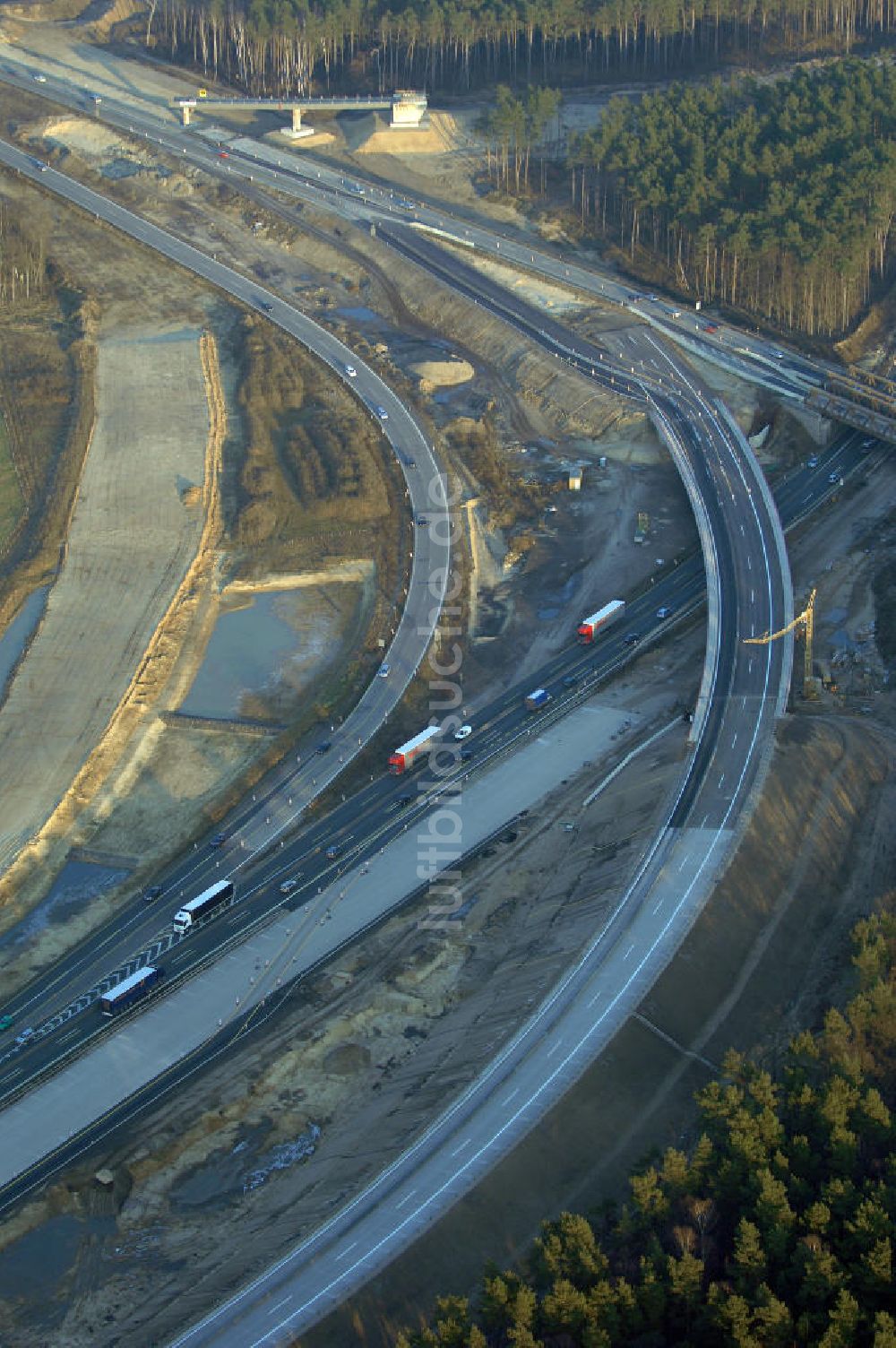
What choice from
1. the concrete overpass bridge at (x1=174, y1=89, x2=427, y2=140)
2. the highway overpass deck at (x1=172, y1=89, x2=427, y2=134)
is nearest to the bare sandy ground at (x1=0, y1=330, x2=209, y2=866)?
the concrete overpass bridge at (x1=174, y1=89, x2=427, y2=140)

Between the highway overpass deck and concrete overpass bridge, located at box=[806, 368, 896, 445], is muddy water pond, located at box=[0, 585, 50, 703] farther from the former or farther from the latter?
the highway overpass deck

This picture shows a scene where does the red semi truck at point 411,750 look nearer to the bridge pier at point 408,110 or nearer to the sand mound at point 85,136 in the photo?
the bridge pier at point 408,110

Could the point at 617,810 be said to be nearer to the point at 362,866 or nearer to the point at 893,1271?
the point at 362,866

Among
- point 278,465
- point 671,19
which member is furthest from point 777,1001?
point 671,19

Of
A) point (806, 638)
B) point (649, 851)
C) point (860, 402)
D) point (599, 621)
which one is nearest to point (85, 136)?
point (860, 402)

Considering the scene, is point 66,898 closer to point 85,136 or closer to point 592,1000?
point 592,1000
